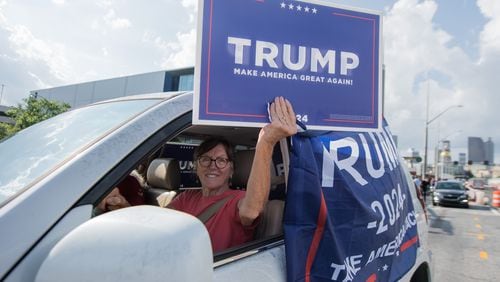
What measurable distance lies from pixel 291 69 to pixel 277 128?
11.7 inches

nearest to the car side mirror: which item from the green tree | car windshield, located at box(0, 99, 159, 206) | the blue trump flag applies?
car windshield, located at box(0, 99, 159, 206)

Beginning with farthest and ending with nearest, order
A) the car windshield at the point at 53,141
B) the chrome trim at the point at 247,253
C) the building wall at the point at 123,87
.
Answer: the building wall at the point at 123,87 → the chrome trim at the point at 247,253 → the car windshield at the point at 53,141

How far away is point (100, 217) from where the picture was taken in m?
0.98

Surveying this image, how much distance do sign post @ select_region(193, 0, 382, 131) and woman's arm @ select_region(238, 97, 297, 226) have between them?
49 millimetres

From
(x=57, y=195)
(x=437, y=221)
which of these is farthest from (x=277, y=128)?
(x=437, y=221)

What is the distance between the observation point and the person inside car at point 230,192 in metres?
1.77

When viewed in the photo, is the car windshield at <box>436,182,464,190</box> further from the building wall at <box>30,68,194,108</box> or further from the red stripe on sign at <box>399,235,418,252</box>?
the building wall at <box>30,68,194,108</box>

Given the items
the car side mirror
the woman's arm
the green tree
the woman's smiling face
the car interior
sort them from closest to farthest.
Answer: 1. the car side mirror
2. the woman's arm
3. the car interior
4. the woman's smiling face
5. the green tree

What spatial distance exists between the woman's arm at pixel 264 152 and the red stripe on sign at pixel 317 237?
0.28 meters

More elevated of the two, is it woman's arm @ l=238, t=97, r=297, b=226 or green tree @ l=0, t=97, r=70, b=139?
green tree @ l=0, t=97, r=70, b=139

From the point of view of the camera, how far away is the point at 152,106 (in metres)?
1.62

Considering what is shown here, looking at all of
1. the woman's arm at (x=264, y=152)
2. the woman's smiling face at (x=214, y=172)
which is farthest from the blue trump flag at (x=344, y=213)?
the woman's smiling face at (x=214, y=172)

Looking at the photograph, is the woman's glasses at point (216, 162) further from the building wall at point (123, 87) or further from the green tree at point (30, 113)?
the building wall at point (123, 87)

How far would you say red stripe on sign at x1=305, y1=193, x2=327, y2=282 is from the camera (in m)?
1.61
